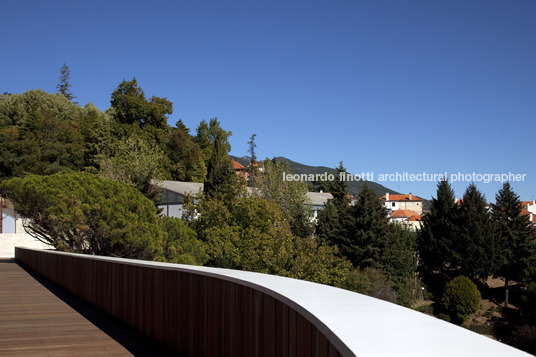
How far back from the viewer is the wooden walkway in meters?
5.28

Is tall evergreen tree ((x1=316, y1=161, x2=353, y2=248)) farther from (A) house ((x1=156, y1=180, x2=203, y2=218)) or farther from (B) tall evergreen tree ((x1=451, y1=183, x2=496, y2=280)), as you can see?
(A) house ((x1=156, y1=180, x2=203, y2=218))

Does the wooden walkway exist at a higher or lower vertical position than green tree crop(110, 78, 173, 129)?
lower

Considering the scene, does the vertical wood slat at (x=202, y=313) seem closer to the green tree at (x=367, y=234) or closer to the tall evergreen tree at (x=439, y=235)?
the green tree at (x=367, y=234)

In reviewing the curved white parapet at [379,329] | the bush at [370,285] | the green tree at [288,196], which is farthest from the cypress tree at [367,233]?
the curved white parapet at [379,329]

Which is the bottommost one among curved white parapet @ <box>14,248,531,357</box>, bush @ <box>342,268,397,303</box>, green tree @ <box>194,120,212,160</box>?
bush @ <box>342,268,397,303</box>

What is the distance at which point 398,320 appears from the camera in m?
2.29

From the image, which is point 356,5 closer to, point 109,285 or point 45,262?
point 45,262

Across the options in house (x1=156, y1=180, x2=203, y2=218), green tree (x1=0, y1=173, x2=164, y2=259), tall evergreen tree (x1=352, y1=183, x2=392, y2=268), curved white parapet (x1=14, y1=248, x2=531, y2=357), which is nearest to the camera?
curved white parapet (x1=14, y1=248, x2=531, y2=357)

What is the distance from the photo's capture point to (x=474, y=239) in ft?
155

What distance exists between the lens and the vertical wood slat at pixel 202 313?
2.88 meters

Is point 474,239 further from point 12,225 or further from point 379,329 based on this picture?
point 379,329

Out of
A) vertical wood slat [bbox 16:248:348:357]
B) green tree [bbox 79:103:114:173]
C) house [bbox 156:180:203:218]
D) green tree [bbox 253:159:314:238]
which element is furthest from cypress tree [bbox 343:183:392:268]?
vertical wood slat [bbox 16:248:348:357]

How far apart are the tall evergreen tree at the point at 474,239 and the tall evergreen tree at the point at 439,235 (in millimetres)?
736

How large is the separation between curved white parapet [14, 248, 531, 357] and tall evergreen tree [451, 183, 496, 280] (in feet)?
155
